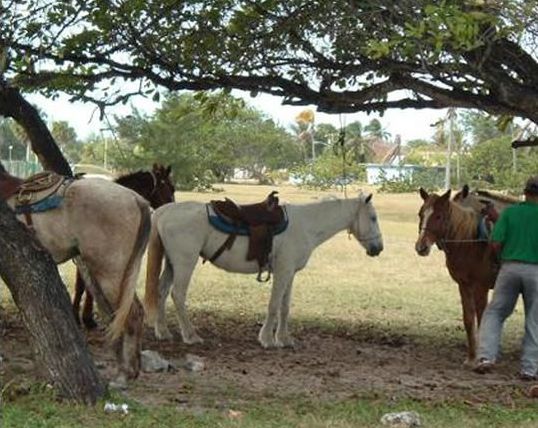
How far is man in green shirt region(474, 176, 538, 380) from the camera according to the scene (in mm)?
8273

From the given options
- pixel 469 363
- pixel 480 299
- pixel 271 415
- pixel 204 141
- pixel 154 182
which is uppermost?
pixel 204 141

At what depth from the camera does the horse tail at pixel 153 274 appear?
377 inches

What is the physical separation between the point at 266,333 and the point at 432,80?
11.0ft

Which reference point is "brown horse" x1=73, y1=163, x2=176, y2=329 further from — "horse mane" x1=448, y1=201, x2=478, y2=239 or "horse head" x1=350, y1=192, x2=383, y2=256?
"horse mane" x1=448, y1=201, x2=478, y2=239

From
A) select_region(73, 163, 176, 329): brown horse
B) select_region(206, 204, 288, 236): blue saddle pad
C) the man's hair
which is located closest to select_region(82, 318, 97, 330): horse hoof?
select_region(73, 163, 176, 329): brown horse

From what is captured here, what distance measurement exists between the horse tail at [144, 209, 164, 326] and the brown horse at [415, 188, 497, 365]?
294 cm

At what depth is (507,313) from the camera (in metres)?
8.45

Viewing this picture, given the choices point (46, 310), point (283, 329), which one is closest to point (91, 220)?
point (46, 310)

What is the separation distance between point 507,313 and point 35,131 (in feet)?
20.8

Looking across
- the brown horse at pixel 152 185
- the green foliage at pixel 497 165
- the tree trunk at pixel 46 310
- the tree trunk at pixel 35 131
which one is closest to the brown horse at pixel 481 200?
the brown horse at pixel 152 185

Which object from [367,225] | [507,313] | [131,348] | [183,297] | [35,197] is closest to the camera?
[131,348]

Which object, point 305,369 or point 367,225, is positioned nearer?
point 305,369

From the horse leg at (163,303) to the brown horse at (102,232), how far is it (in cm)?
211

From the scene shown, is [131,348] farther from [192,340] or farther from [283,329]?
[283,329]
